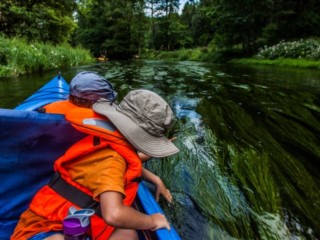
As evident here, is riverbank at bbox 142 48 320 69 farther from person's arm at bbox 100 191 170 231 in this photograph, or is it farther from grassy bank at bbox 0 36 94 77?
person's arm at bbox 100 191 170 231

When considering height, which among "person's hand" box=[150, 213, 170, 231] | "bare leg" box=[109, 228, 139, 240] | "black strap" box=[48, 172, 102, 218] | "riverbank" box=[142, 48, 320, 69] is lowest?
"riverbank" box=[142, 48, 320, 69]

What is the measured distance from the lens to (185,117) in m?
5.20

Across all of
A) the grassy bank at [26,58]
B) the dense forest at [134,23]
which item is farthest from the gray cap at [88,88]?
the dense forest at [134,23]

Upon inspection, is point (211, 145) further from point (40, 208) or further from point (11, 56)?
point (11, 56)

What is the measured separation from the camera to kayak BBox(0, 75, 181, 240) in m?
1.82

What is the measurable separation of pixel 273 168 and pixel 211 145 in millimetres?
875

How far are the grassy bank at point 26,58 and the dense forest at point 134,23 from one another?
8.27 ft

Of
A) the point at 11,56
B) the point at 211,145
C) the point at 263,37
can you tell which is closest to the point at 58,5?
the point at 11,56

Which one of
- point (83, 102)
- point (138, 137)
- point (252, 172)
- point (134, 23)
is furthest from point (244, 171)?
point (134, 23)

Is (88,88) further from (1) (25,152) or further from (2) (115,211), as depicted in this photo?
(2) (115,211)

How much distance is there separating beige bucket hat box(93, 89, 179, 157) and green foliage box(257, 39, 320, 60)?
1539 cm

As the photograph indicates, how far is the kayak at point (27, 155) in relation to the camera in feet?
5.97

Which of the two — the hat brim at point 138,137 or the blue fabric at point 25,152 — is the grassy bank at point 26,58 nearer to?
the blue fabric at point 25,152

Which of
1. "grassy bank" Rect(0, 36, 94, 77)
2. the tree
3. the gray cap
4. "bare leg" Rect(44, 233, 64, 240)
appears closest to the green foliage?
"grassy bank" Rect(0, 36, 94, 77)
